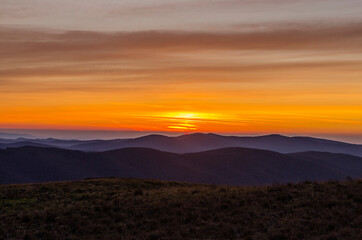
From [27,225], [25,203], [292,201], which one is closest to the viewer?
[27,225]

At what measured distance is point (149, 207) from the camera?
19547mm

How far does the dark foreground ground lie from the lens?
50.2 feet

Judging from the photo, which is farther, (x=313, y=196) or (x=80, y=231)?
(x=313, y=196)

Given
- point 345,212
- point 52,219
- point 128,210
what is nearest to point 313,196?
point 345,212

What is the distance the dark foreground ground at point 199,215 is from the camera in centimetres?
1529

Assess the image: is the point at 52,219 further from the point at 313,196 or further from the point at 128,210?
the point at 313,196

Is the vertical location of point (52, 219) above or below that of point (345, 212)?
below

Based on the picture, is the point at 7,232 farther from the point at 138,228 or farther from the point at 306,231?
the point at 306,231

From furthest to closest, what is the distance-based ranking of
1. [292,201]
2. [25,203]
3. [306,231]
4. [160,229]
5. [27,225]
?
1. [25,203]
2. [292,201]
3. [27,225]
4. [160,229]
5. [306,231]

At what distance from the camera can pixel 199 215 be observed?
17750 millimetres

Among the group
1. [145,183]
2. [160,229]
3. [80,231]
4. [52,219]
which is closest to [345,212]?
[160,229]

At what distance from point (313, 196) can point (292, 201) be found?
1.35 meters

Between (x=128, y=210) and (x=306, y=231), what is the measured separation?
32.2 feet

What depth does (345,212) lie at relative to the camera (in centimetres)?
Result: 1634
